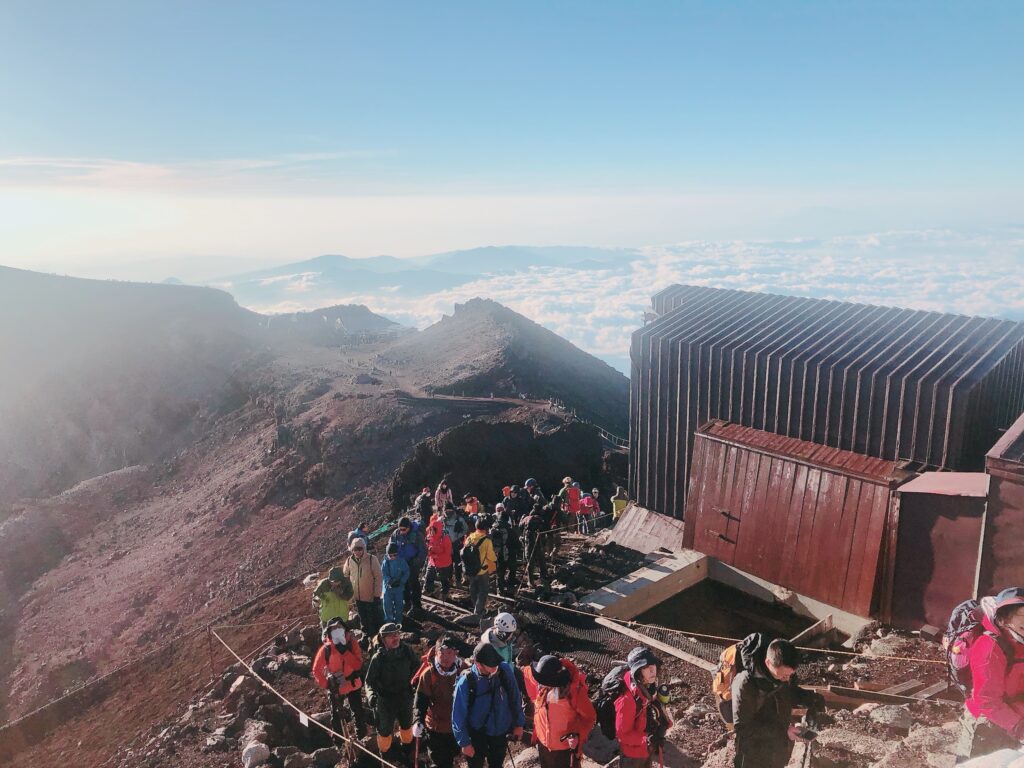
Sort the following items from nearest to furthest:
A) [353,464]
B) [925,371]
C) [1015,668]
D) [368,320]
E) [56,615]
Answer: [1015,668] < [925,371] < [56,615] < [353,464] < [368,320]

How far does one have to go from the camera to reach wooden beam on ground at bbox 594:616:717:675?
9.21 m

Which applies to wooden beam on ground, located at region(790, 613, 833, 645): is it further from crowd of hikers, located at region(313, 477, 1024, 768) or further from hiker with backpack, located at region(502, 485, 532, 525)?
hiker with backpack, located at region(502, 485, 532, 525)

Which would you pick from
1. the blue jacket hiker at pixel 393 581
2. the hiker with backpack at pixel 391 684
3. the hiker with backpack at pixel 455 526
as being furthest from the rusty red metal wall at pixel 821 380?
the hiker with backpack at pixel 391 684

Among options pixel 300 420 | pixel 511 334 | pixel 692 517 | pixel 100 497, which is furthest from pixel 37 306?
pixel 692 517

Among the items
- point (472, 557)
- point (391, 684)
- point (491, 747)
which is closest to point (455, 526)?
point (472, 557)

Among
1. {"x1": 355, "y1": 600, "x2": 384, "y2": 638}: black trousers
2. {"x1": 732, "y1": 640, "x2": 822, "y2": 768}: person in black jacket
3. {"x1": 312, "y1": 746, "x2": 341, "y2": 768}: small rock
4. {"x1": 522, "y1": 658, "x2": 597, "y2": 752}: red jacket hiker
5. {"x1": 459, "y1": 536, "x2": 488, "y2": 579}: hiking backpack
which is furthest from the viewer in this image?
{"x1": 459, "y1": 536, "x2": 488, "y2": 579}: hiking backpack

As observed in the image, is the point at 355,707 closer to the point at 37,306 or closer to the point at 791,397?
the point at 791,397

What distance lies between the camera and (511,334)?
36156 millimetres

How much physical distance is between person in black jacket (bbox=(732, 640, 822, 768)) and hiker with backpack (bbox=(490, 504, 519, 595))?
6.10 metres

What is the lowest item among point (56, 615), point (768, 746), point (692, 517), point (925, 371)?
point (56, 615)

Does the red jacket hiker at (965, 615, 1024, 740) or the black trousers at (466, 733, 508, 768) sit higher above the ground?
the red jacket hiker at (965, 615, 1024, 740)

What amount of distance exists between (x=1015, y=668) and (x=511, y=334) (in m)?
31.7

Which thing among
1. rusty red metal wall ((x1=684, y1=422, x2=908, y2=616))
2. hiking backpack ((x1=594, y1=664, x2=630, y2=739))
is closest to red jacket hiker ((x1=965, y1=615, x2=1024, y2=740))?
hiking backpack ((x1=594, y1=664, x2=630, y2=739))

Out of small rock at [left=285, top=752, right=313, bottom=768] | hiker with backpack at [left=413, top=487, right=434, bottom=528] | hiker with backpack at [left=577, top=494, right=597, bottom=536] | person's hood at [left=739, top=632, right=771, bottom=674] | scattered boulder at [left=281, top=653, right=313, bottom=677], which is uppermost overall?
person's hood at [left=739, top=632, right=771, bottom=674]
